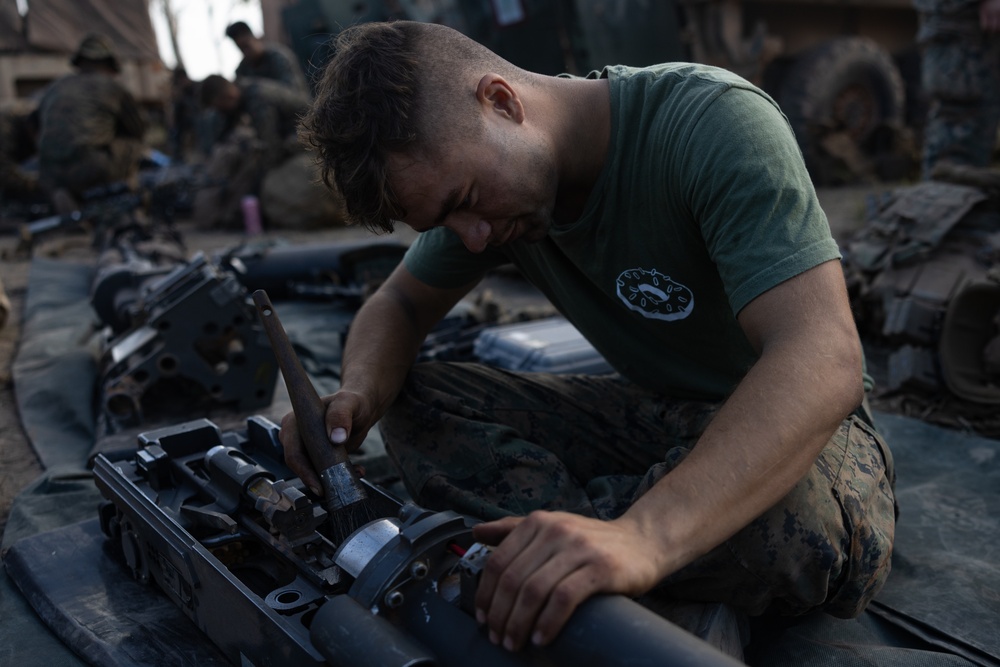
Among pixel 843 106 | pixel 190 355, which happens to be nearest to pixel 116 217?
pixel 190 355

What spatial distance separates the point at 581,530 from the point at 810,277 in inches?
25.0

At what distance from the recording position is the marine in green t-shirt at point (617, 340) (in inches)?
54.2

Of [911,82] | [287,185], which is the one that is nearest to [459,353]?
[287,185]

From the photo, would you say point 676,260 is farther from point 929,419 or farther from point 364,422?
point 929,419

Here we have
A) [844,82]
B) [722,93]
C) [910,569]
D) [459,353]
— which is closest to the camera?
[722,93]

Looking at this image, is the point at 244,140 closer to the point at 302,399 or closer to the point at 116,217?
the point at 116,217

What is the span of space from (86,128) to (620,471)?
8085 millimetres

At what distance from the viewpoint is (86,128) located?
8.74 metres

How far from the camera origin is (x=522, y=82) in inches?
73.8

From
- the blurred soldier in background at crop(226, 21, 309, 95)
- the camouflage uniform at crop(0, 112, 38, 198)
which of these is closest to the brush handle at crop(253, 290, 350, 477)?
the blurred soldier in background at crop(226, 21, 309, 95)

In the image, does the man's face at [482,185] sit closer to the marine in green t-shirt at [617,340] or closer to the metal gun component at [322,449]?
the marine in green t-shirt at [617,340]

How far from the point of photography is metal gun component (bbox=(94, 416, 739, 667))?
46.5 inches

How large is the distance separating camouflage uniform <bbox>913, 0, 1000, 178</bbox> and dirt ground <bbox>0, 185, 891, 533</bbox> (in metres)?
0.61

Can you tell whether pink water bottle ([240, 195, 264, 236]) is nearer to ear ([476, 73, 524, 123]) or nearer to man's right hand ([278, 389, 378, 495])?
man's right hand ([278, 389, 378, 495])
